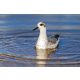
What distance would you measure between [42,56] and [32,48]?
0.07m

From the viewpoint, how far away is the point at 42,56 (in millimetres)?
2172

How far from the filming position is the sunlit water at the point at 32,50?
2158mm

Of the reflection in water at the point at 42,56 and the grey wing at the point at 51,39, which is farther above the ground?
the grey wing at the point at 51,39

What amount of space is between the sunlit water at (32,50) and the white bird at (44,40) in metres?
0.02

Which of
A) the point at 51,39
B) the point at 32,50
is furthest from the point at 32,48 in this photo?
the point at 51,39

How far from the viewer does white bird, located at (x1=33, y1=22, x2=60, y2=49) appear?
217 centimetres

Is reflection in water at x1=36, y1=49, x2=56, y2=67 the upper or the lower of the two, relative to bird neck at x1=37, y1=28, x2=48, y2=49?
lower

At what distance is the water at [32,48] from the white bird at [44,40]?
2 centimetres

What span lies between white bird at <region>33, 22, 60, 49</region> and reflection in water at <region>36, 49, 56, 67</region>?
0.02m

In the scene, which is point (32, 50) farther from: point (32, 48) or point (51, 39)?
point (51, 39)

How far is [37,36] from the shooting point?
2197 mm

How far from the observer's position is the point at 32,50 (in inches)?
85.5

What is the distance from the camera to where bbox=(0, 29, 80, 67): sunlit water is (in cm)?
216
